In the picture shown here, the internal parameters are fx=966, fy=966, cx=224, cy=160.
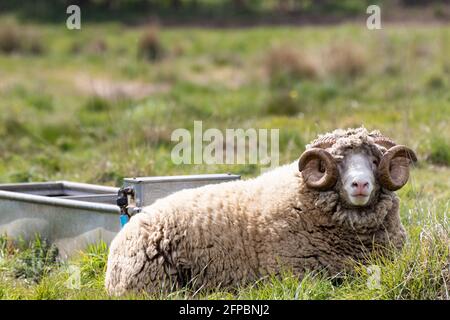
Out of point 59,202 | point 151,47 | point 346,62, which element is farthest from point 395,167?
point 151,47

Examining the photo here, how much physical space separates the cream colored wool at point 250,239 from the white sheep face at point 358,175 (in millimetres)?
83

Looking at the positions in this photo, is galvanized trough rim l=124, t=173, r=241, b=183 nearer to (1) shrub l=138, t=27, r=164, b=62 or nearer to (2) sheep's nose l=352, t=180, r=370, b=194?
(2) sheep's nose l=352, t=180, r=370, b=194

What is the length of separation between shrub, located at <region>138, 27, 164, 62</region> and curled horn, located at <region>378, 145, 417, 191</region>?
65.2ft

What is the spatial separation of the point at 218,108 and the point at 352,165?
1072cm

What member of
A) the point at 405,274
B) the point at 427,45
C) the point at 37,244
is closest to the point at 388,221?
the point at 405,274

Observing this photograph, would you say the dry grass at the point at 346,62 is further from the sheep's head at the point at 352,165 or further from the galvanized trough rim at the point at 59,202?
the sheep's head at the point at 352,165

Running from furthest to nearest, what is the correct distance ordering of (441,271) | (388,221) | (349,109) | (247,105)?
1. (247,105)
2. (349,109)
3. (388,221)
4. (441,271)

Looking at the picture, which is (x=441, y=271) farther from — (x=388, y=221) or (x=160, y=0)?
(x=160, y=0)

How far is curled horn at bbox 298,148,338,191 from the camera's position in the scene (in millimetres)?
7027

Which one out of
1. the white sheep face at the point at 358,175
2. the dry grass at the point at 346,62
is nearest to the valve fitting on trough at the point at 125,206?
the white sheep face at the point at 358,175

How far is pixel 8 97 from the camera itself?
19297 mm

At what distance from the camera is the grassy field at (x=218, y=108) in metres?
7.13

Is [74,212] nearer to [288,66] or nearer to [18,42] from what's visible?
[288,66]

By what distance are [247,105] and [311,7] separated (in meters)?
20.8
